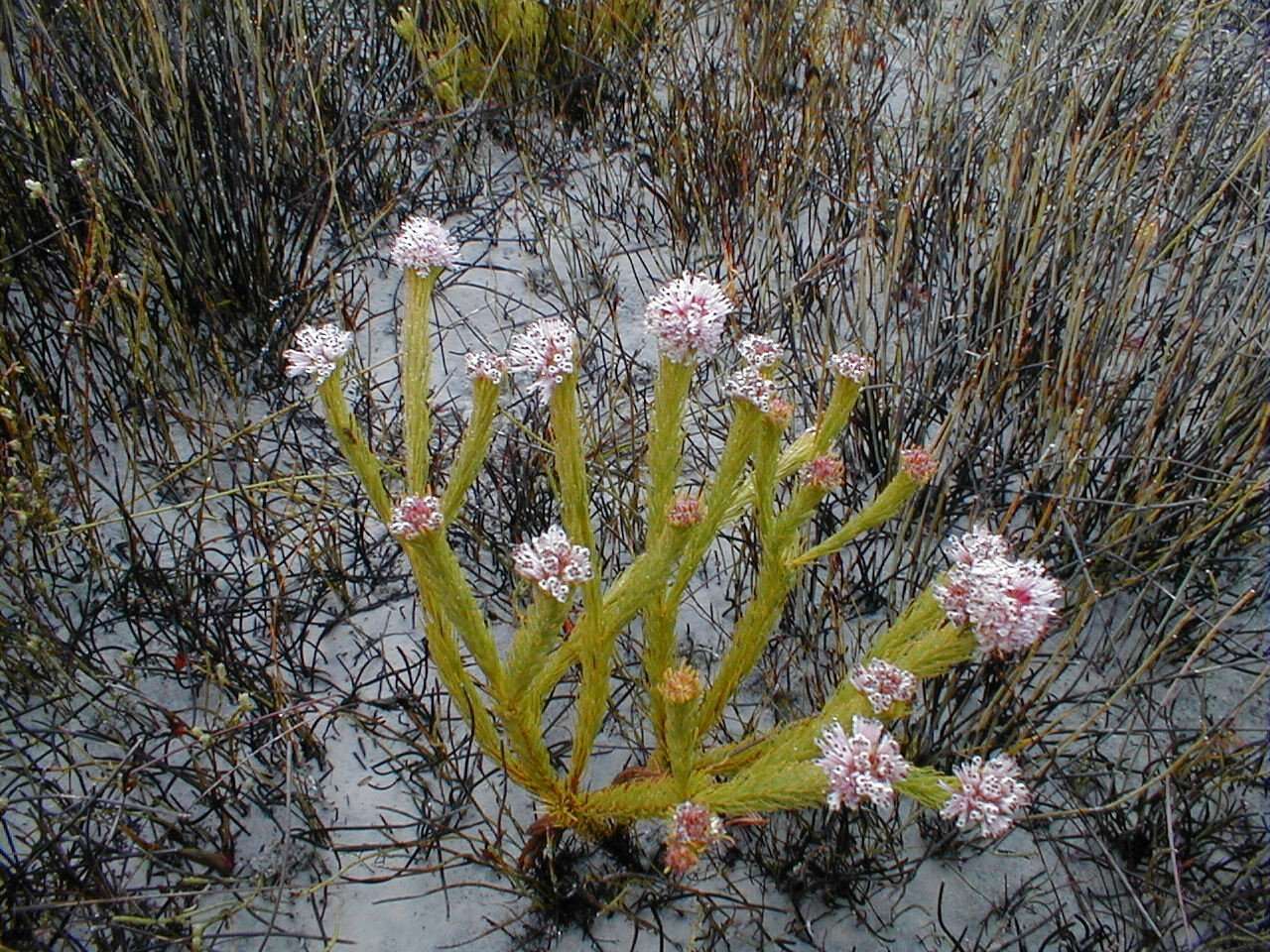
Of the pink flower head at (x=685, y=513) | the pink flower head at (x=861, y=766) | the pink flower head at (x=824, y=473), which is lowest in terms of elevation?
the pink flower head at (x=861, y=766)

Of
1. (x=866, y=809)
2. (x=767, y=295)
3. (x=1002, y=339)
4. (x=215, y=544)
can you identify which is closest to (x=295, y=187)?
(x=215, y=544)

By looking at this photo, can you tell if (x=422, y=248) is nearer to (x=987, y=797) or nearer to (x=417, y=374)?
(x=417, y=374)

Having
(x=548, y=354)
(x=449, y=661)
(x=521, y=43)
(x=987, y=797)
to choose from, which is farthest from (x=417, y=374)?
(x=521, y=43)

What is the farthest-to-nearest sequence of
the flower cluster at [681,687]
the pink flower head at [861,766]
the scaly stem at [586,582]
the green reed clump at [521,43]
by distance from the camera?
the green reed clump at [521,43] < the scaly stem at [586,582] < the flower cluster at [681,687] < the pink flower head at [861,766]

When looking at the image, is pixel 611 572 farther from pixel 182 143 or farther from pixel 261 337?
pixel 182 143

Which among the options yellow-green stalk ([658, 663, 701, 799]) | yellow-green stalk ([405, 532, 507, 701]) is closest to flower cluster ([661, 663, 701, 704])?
yellow-green stalk ([658, 663, 701, 799])

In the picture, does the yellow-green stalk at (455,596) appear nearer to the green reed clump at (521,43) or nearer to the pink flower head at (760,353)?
the pink flower head at (760,353)

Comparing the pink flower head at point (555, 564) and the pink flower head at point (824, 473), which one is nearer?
the pink flower head at point (555, 564)

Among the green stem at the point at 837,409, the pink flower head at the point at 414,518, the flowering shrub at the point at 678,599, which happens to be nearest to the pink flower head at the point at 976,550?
the flowering shrub at the point at 678,599
